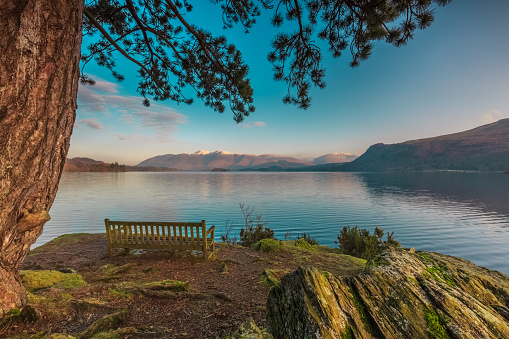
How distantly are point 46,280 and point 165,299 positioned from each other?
271 centimetres

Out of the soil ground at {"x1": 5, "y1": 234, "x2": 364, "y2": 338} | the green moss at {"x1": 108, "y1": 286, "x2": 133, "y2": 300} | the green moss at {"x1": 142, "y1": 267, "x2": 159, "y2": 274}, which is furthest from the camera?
the green moss at {"x1": 142, "y1": 267, "x2": 159, "y2": 274}

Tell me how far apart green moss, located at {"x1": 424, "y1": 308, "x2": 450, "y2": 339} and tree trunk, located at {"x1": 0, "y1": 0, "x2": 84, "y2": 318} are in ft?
15.2

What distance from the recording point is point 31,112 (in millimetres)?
2801

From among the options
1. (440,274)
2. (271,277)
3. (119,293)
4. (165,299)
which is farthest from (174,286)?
(440,274)

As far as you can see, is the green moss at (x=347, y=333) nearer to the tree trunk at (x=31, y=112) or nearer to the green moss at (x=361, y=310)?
the green moss at (x=361, y=310)

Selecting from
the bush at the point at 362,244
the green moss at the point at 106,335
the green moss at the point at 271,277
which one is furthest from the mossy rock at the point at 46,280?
the bush at the point at 362,244

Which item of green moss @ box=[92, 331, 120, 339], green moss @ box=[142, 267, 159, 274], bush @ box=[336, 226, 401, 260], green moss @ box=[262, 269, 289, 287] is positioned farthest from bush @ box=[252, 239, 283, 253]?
green moss @ box=[92, 331, 120, 339]

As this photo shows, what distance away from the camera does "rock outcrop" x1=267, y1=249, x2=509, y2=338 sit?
6.53ft

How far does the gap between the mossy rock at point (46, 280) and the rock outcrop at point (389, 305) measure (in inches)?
193

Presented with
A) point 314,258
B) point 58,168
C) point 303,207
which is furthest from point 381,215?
point 58,168

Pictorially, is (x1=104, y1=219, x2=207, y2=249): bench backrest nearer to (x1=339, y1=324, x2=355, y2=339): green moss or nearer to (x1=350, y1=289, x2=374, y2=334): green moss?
(x1=350, y1=289, x2=374, y2=334): green moss

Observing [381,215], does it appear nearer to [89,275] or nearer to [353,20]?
[353,20]

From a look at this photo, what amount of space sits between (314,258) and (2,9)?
32.1 feet

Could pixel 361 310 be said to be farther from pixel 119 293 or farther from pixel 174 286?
pixel 119 293
